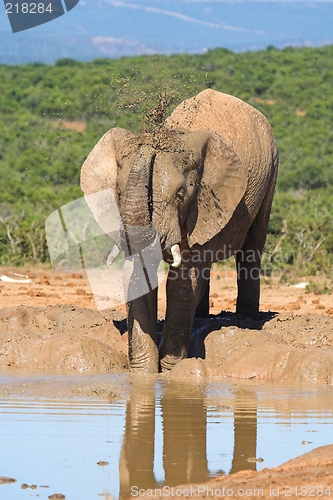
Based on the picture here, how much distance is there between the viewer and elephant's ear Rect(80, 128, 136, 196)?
763 cm

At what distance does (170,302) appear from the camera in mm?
7996

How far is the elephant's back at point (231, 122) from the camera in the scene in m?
8.90

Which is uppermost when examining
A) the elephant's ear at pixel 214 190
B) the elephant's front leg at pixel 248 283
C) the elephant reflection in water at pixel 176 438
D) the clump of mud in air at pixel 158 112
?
the clump of mud in air at pixel 158 112

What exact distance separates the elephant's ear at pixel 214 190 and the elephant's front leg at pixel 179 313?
0.93 feet

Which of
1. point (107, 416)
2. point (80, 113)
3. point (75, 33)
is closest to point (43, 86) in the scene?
point (80, 113)

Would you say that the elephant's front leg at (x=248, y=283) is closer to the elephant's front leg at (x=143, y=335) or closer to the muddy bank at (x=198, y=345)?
the muddy bank at (x=198, y=345)

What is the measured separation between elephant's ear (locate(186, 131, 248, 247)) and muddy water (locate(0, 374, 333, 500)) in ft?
4.37

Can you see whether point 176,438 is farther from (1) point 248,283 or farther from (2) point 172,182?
(1) point 248,283

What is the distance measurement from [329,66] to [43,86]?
15.5 metres

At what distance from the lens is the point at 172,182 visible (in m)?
7.17

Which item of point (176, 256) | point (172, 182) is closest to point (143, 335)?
point (176, 256)

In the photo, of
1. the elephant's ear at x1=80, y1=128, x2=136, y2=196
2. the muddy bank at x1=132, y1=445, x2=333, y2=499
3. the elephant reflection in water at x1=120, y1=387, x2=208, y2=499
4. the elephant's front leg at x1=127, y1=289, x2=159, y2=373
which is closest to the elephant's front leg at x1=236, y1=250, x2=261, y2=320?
the elephant's front leg at x1=127, y1=289, x2=159, y2=373

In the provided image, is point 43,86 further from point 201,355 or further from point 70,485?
point 70,485

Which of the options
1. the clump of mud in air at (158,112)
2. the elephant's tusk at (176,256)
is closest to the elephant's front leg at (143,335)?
the elephant's tusk at (176,256)
